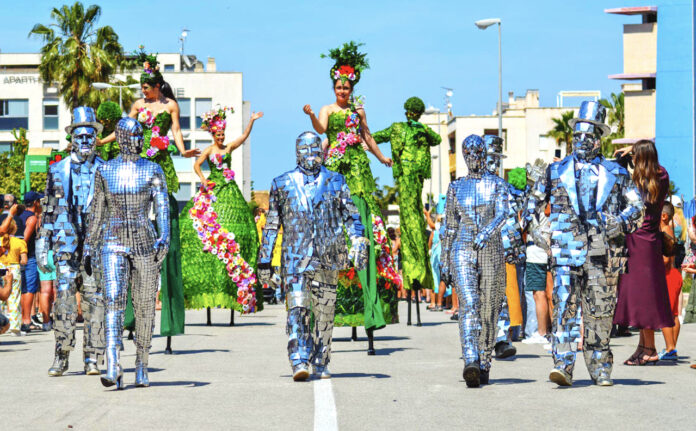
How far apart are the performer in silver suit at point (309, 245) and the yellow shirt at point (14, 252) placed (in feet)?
27.2

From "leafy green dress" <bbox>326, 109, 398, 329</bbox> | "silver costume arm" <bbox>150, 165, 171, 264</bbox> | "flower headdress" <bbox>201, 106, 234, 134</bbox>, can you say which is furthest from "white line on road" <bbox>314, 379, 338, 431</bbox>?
"flower headdress" <bbox>201, 106, 234, 134</bbox>

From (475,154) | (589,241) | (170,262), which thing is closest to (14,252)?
(170,262)

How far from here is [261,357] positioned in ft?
42.3

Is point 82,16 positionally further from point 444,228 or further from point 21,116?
point 444,228

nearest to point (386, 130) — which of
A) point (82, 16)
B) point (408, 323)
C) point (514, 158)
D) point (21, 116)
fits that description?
point (408, 323)

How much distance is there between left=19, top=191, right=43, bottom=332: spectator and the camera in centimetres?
1836

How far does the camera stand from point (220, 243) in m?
17.7

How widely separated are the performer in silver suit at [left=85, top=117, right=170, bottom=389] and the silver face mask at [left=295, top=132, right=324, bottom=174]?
1082 mm

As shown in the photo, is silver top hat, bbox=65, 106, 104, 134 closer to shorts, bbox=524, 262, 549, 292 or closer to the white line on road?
the white line on road

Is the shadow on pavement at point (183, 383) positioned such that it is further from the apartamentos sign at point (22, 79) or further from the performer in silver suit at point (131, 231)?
the apartamentos sign at point (22, 79)

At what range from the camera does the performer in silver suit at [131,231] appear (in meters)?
10.0

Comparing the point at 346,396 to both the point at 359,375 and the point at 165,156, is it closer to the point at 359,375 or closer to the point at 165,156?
the point at 359,375

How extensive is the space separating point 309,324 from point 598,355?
223 cm

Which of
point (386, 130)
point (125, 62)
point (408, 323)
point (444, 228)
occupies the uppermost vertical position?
point (125, 62)
